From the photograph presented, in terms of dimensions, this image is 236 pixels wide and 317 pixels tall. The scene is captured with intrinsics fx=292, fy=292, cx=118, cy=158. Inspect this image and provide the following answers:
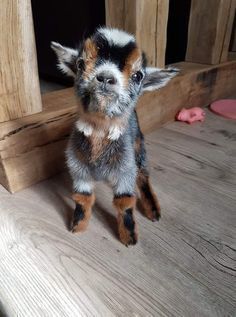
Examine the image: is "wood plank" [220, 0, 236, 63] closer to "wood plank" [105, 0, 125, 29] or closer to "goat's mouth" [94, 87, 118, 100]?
"wood plank" [105, 0, 125, 29]

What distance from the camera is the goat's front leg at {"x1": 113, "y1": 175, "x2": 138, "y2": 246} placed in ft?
2.40

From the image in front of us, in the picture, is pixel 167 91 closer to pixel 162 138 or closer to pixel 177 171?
pixel 162 138

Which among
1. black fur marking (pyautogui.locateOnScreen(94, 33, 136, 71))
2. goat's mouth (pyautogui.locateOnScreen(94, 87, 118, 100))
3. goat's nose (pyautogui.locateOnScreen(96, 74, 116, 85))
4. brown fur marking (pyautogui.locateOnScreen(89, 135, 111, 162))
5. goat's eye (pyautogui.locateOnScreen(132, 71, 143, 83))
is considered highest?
black fur marking (pyautogui.locateOnScreen(94, 33, 136, 71))

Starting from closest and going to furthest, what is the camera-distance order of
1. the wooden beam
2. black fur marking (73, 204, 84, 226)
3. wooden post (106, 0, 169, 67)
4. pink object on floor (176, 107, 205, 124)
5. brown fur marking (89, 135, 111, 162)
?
brown fur marking (89, 135, 111, 162) < black fur marking (73, 204, 84, 226) < the wooden beam < wooden post (106, 0, 169, 67) < pink object on floor (176, 107, 205, 124)

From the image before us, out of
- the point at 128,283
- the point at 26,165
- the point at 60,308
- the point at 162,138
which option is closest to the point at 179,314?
the point at 128,283

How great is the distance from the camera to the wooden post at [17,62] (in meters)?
0.78

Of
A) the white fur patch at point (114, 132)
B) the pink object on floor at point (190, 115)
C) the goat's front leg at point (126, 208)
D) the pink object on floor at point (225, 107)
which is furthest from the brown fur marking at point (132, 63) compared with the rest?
the pink object on floor at point (225, 107)

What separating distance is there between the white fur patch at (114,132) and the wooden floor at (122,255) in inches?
11.2

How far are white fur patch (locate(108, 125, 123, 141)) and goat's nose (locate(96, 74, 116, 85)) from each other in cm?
11

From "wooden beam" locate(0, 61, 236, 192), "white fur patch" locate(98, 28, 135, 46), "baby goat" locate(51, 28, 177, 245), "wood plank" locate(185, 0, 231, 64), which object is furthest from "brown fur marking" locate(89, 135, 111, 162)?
"wood plank" locate(185, 0, 231, 64)

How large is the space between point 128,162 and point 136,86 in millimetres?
182

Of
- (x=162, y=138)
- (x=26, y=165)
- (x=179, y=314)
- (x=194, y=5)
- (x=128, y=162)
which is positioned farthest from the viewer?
(x=194, y=5)

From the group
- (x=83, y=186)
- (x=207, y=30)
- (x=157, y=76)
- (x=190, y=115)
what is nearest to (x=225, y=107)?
→ (x=190, y=115)

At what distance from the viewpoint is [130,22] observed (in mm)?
1096
